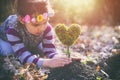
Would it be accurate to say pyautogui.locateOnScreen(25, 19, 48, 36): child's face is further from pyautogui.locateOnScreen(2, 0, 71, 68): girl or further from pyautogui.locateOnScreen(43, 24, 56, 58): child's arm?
pyautogui.locateOnScreen(43, 24, 56, 58): child's arm

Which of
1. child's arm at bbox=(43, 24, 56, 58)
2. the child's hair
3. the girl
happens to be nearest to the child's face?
the girl

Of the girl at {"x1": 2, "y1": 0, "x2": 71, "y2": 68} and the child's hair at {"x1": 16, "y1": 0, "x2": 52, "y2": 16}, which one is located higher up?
the child's hair at {"x1": 16, "y1": 0, "x2": 52, "y2": 16}

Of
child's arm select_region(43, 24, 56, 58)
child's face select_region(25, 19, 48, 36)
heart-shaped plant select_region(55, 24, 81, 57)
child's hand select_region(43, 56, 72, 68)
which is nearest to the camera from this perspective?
child's hand select_region(43, 56, 72, 68)

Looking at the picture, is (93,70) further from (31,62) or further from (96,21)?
(96,21)

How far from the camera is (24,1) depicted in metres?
5.61

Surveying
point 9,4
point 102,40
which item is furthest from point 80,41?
point 9,4

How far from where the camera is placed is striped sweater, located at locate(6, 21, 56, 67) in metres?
5.62

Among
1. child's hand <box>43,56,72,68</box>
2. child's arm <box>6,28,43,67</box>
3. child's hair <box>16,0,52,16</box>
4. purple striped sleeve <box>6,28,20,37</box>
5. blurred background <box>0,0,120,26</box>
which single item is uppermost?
blurred background <box>0,0,120,26</box>

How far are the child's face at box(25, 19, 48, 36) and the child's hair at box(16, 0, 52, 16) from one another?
153 mm

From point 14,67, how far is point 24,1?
97 cm

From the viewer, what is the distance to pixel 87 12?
39.1 ft

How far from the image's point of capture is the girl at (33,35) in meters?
5.51

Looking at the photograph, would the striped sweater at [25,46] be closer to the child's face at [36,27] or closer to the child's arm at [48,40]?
the child's arm at [48,40]

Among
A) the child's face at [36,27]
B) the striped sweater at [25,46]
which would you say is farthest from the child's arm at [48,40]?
the child's face at [36,27]
